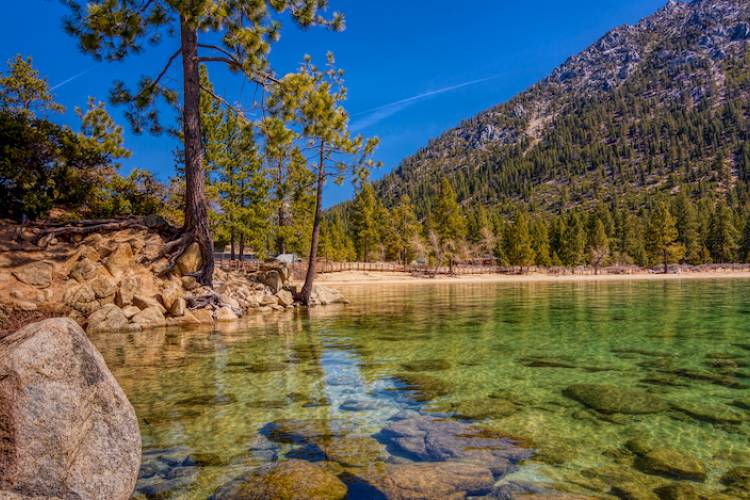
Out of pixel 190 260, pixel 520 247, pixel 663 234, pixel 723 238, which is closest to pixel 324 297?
pixel 190 260

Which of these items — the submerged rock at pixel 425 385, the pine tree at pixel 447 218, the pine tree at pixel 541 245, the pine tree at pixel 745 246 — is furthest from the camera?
the pine tree at pixel 745 246

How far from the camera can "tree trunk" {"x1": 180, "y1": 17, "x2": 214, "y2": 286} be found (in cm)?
1728

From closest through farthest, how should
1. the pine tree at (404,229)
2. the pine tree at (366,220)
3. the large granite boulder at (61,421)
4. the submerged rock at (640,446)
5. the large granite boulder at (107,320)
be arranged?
the large granite boulder at (61,421)
the submerged rock at (640,446)
the large granite boulder at (107,320)
the pine tree at (366,220)
the pine tree at (404,229)

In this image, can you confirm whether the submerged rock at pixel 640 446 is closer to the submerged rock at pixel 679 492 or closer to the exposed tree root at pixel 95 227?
the submerged rock at pixel 679 492

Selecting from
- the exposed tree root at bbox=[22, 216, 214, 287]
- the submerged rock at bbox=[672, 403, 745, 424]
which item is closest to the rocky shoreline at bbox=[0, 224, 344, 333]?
the exposed tree root at bbox=[22, 216, 214, 287]

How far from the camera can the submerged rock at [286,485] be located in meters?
4.02

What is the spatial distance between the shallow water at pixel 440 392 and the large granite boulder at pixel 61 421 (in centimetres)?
71

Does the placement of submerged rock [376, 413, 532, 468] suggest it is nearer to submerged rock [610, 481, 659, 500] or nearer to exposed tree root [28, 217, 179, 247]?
submerged rock [610, 481, 659, 500]

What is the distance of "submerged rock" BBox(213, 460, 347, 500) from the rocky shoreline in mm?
12107

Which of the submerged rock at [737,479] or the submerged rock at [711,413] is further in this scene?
the submerged rock at [711,413]

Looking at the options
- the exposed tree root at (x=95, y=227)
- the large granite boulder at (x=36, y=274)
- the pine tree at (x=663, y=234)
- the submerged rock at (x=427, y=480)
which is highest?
the pine tree at (x=663, y=234)

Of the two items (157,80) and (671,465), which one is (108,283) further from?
(671,465)

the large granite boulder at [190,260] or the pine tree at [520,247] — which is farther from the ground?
the pine tree at [520,247]

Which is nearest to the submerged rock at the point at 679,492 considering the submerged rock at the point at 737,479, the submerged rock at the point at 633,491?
the submerged rock at the point at 633,491
